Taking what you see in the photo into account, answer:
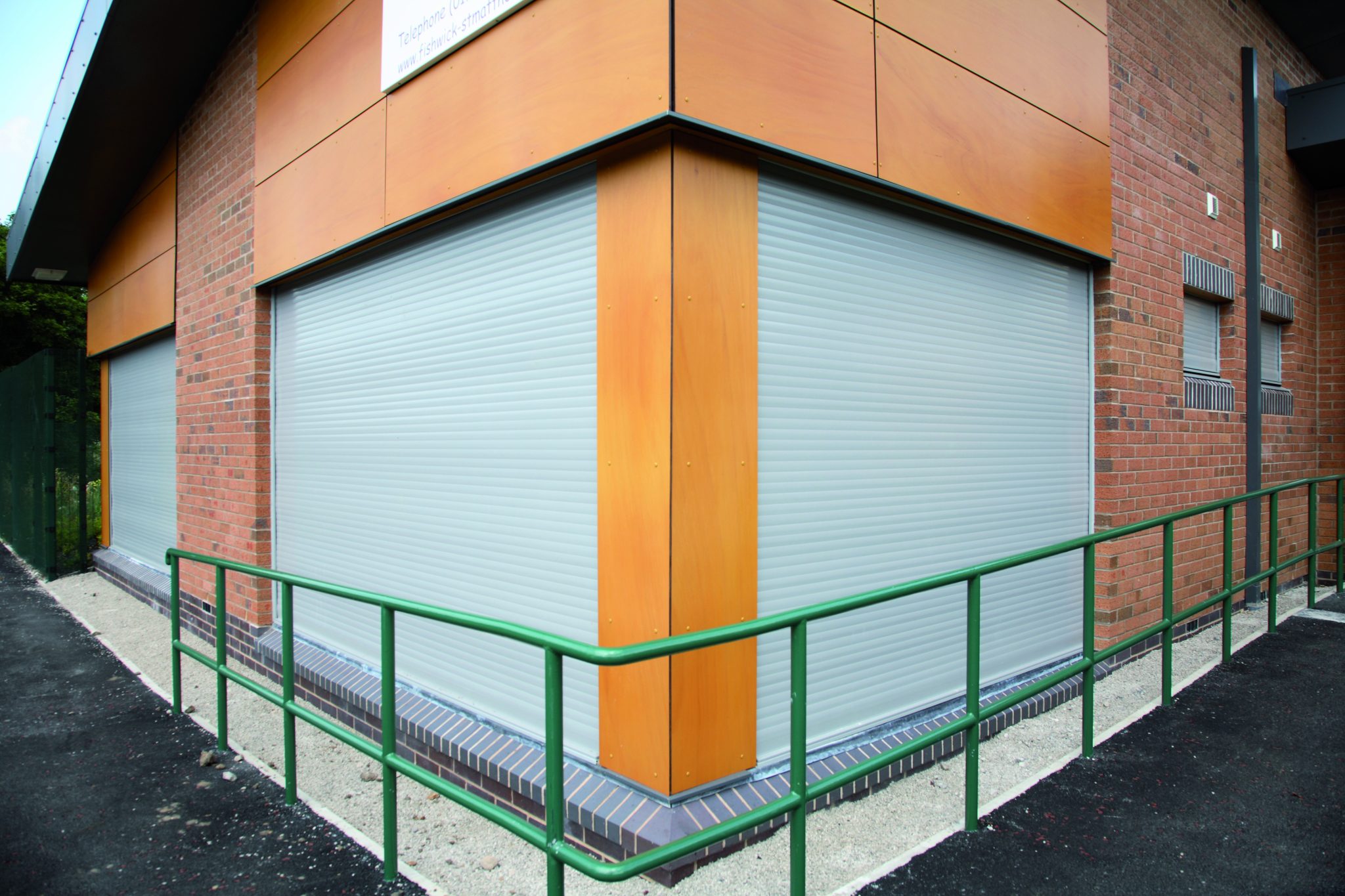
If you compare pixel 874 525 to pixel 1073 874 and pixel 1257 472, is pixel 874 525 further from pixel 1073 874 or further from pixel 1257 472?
pixel 1257 472

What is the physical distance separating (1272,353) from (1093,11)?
14.1ft

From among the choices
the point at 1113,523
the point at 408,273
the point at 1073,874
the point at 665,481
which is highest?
the point at 408,273


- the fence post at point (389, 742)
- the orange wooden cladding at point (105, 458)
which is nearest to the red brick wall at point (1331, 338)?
the fence post at point (389, 742)

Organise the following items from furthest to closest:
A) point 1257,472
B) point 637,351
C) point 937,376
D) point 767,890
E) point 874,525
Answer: point 1257,472
point 937,376
point 874,525
point 637,351
point 767,890

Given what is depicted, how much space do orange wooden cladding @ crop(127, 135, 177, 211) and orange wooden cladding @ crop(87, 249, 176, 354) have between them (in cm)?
78

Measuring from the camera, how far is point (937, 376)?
4109mm

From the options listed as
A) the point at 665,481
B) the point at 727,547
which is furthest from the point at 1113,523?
the point at 665,481

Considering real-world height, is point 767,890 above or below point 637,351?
below

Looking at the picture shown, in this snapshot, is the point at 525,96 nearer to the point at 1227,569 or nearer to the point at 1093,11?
the point at 1093,11

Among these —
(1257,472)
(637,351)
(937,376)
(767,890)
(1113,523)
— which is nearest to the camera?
(767,890)

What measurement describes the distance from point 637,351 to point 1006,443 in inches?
103

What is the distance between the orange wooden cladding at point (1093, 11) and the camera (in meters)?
4.76

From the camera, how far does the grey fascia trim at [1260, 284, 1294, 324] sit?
688cm

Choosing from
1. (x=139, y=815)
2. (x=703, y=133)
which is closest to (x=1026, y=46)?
(x=703, y=133)
